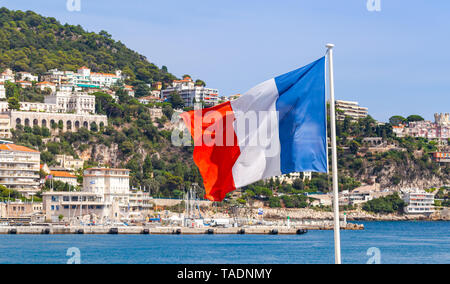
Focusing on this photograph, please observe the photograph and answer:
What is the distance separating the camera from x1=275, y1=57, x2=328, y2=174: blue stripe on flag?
459 inches

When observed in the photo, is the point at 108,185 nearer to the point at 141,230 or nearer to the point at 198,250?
the point at 141,230

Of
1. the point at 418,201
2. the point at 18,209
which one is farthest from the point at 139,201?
the point at 418,201

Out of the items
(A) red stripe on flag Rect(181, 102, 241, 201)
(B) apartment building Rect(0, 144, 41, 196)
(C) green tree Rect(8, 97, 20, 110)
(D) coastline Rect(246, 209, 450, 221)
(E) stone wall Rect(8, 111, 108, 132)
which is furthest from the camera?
(C) green tree Rect(8, 97, 20, 110)

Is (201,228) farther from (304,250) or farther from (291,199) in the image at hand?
(291,199)

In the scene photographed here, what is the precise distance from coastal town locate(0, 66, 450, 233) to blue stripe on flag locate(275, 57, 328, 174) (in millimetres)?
91984

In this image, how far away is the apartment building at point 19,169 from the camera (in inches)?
4633

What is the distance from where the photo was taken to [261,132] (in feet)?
39.5

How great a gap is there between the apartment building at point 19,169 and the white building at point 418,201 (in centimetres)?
7421

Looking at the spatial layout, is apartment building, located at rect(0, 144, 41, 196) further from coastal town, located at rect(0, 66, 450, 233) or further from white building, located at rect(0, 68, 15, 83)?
white building, located at rect(0, 68, 15, 83)

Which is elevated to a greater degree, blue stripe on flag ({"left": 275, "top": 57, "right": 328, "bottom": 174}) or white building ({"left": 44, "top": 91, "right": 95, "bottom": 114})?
white building ({"left": 44, "top": 91, "right": 95, "bottom": 114})

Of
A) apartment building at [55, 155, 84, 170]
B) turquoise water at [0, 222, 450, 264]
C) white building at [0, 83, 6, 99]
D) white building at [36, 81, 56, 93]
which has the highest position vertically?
white building at [36, 81, 56, 93]

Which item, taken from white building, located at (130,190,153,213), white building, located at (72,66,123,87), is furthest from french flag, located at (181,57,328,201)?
white building, located at (72,66,123,87)
